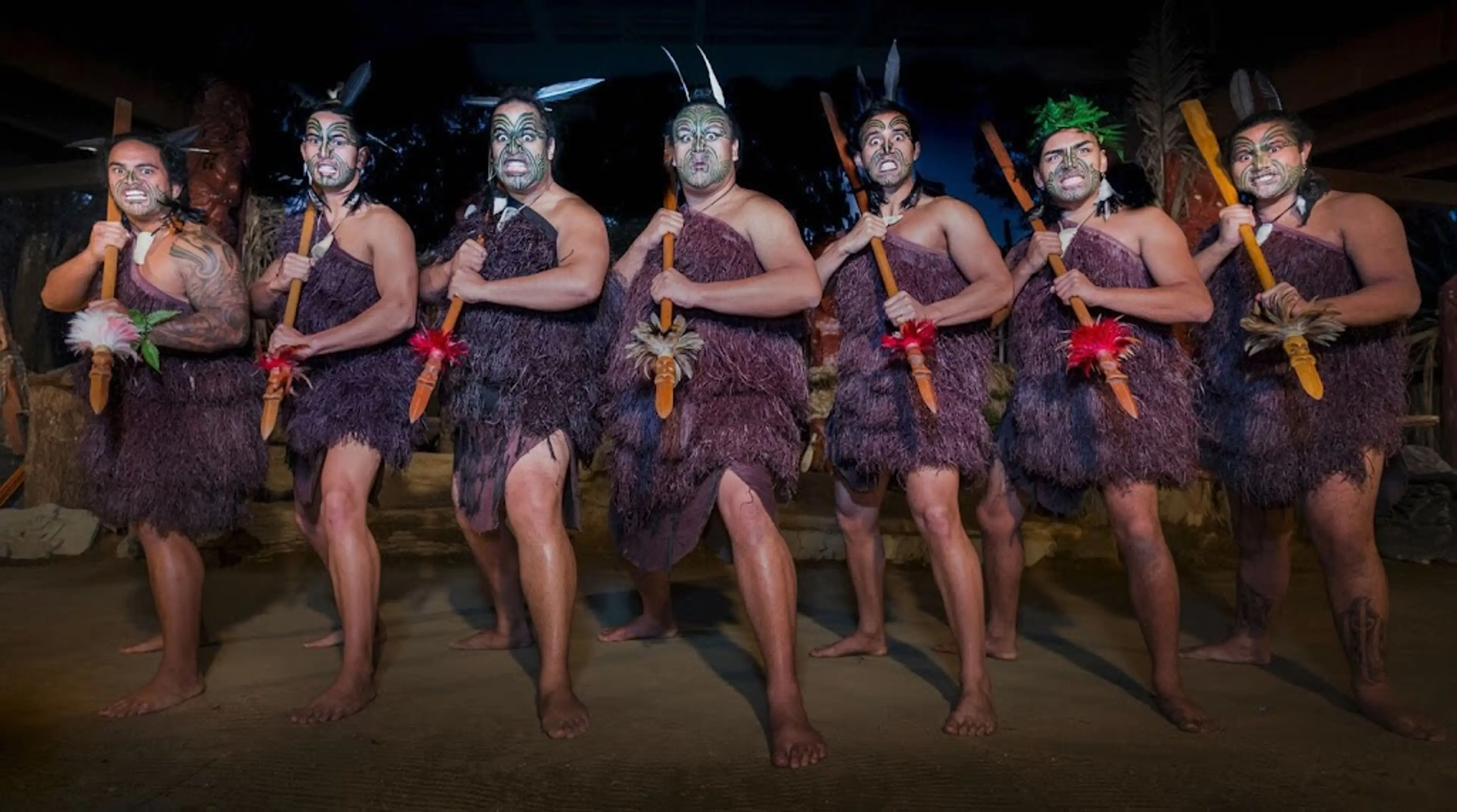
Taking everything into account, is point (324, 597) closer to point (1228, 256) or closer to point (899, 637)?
point (899, 637)

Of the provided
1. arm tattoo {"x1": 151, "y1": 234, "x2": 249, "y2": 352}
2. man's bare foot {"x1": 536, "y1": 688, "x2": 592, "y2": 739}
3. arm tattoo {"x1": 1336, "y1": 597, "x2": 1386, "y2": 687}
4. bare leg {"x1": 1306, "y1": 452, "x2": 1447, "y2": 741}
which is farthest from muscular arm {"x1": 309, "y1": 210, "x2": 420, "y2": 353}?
arm tattoo {"x1": 1336, "y1": 597, "x2": 1386, "y2": 687}

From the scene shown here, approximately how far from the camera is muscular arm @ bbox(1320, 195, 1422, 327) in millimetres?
3006

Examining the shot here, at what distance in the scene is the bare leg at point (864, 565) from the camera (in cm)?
376

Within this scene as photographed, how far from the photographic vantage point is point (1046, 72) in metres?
7.38

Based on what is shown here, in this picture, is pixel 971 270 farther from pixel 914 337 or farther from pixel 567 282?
pixel 567 282

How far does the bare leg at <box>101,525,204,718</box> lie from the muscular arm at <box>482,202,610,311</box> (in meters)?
1.27

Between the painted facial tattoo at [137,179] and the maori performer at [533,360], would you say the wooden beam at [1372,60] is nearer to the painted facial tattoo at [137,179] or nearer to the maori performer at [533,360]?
the maori performer at [533,360]

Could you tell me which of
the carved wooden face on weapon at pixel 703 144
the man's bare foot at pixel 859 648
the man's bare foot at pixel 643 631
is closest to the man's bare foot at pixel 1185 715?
the man's bare foot at pixel 859 648

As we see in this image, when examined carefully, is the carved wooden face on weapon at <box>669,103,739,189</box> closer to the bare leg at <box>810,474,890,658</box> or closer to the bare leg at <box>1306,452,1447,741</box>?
the bare leg at <box>810,474,890,658</box>

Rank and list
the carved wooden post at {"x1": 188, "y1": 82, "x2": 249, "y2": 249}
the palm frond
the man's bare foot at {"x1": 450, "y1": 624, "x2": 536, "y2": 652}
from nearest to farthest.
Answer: the man's bare foot at {"x1": 450, "y1": 624, "x2": 536, "y2": 652}
the palm frond
the carved wooden post at {"x1": 188, "y1": 82, "x2": 249, "y2": 249}

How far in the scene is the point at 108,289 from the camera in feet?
10.6

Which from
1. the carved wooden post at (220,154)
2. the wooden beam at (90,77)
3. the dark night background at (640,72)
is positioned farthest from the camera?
the dark night background at (640,72)

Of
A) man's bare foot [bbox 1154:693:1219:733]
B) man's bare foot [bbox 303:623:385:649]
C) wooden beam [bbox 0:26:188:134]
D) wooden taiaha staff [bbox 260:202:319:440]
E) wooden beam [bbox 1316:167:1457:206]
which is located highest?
wooden beam [bbox 1316:167:1457:206]

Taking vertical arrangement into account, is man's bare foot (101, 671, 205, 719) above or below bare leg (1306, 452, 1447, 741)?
below
